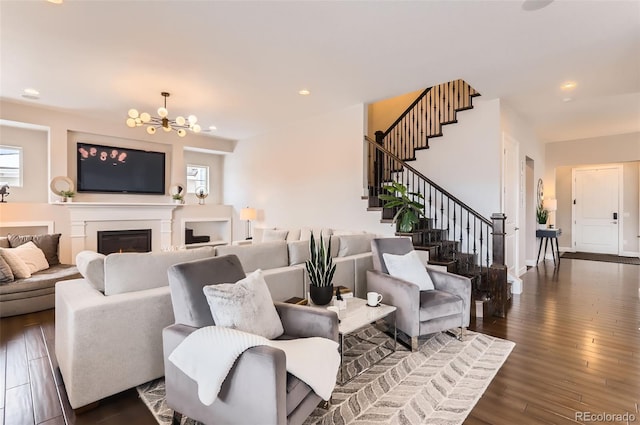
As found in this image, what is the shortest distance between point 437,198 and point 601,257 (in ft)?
18.4

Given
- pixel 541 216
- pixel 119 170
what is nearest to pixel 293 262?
pixel 119 170

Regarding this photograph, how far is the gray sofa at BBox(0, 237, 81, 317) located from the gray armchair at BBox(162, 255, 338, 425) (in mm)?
3128

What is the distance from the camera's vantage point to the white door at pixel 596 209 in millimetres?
8039

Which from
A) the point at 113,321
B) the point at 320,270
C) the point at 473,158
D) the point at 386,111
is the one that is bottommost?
the point at 113,321

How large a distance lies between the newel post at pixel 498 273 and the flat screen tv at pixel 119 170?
6.53 metres

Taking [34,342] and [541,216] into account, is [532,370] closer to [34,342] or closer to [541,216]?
[34,342]

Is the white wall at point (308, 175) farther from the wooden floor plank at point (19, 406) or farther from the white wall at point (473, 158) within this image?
the wooden floor plank at point (19, 406)

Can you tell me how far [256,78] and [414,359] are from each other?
3670 mm

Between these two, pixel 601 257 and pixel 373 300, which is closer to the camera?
pixel 373 300

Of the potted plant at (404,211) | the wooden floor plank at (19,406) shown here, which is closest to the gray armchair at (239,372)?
the wooden floor plank at (19,406)

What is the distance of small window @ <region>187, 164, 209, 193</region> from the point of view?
7.94 m

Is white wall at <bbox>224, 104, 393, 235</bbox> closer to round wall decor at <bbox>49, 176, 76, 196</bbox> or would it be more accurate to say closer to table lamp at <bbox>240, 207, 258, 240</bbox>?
table lamp at <bbox>240, 207, 258, 240</bbox>

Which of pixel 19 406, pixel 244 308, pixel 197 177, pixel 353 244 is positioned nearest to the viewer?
pixel 244 308

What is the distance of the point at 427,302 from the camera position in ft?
9.16
